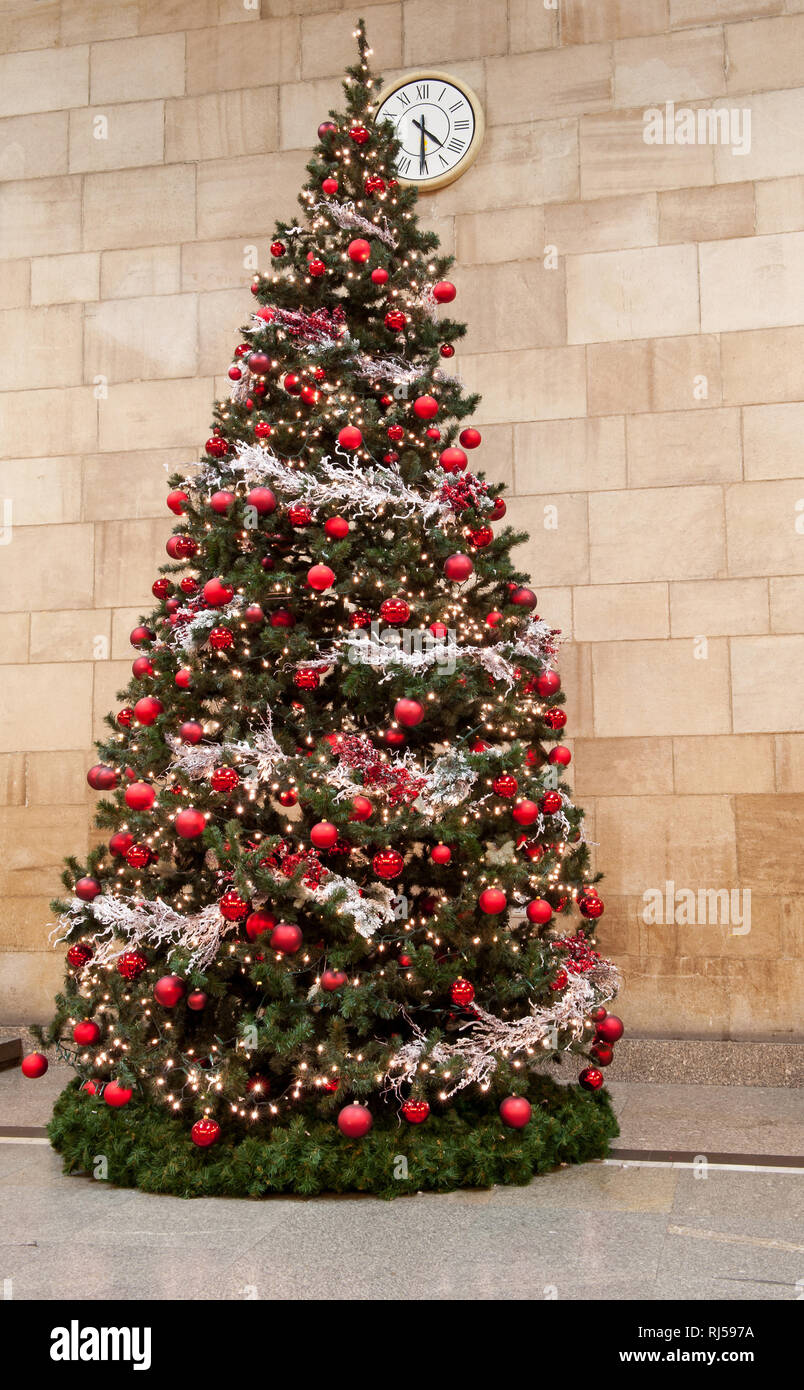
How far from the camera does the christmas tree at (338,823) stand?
431 cm

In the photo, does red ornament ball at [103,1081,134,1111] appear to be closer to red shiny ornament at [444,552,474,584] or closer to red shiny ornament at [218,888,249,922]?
red shiny ornament at [218,888,249,922]

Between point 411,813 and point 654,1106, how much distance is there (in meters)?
2.21

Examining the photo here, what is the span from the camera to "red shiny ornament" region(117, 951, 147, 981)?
176 inches

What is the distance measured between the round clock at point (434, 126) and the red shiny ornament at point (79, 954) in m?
4.79

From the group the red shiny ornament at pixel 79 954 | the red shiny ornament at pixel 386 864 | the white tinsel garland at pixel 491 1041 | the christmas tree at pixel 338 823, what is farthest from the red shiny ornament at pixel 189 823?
the white tinsel garland at pixel 491 1041

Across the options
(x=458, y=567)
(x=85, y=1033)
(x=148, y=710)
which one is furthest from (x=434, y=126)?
(x=85, y=1033)

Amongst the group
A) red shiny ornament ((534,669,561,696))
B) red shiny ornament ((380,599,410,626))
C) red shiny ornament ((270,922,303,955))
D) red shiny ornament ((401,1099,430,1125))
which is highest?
red shiny ornament ((380,599,410,626))

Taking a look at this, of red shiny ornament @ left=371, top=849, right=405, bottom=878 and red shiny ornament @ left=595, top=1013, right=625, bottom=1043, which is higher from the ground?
red shiny ornament @ left=371, top=849, right=405, bottom=878

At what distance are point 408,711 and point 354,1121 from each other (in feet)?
4.69

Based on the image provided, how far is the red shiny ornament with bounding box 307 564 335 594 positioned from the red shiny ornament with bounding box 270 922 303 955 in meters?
1.27

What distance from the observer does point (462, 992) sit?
4.38m

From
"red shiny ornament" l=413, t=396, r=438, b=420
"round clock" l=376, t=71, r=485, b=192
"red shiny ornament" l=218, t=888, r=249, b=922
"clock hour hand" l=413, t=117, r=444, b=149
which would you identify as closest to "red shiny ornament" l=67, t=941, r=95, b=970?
"red shiny ornament" l=218, t=888, r=249, b=922

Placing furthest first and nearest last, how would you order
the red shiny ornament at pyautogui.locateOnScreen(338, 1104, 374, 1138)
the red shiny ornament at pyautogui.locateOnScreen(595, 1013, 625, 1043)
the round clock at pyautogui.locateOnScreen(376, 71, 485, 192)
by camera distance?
the round clock at pyautogui.locateOnScreen(376, 71, 485, 192) → the red shiny ornament at pyautogui.locateOnScreen(595, 1013, 625, 1043) → the red shiny ornament at pyautogui.locateOnScreen(338, 1104, 374, 1138)
